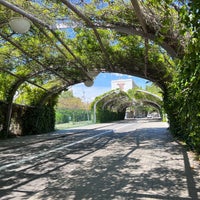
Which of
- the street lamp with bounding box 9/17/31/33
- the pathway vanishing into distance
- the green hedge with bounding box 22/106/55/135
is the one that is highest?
the street lamp with bounding box 9/17/31/33

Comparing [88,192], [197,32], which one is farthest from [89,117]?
[197,32]

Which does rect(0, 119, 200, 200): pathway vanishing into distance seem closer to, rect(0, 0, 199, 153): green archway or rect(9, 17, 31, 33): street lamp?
rect(0, 0, 199, 153): green archway

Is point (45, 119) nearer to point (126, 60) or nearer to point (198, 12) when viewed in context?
point (126, 60)

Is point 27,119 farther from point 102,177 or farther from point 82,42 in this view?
point 102,177

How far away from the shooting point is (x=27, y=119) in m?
21.4

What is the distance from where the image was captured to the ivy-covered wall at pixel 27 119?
64.5ft

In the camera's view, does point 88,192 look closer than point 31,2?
Yes

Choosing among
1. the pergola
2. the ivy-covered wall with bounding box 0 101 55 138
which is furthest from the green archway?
the ivy-covered wall with bounding box 0 101 55 138

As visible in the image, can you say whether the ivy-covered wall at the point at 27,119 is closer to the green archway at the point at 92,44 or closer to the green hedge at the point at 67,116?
the green archway at the point at 92,44

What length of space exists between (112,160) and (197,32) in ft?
22.7

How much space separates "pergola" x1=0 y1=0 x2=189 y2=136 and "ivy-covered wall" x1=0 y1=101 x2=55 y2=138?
2.21 feet

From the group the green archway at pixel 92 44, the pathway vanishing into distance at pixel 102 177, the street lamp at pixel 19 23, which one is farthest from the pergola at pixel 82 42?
the pathway vanishing into distance at pixel 102 177

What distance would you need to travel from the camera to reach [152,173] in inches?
279

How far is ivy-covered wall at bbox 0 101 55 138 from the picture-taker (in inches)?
774
